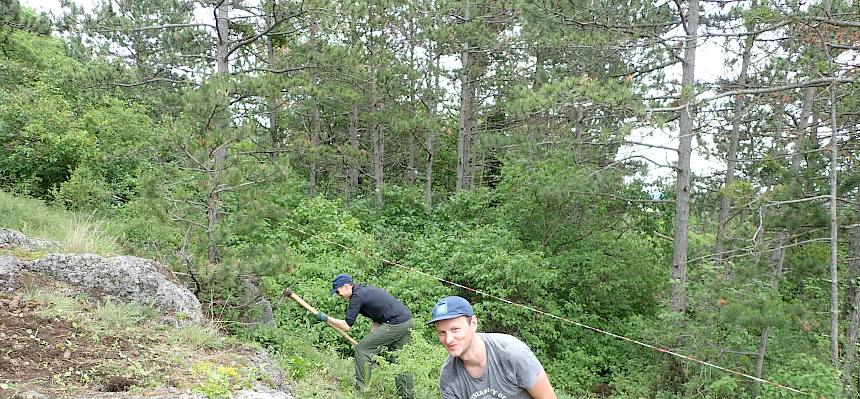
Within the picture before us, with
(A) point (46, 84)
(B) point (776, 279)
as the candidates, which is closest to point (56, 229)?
(A) point (46, 84)

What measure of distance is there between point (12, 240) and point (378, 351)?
4.14 m

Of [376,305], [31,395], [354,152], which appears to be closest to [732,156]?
[354,152]

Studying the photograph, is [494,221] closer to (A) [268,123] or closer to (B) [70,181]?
(B) [70,181]

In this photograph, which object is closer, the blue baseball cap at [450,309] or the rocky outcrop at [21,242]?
the blue baseball cap at [450,309]

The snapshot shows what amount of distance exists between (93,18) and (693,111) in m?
9.52

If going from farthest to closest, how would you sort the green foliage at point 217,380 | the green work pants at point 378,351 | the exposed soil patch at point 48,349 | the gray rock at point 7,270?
1. the green work pants at point 378,351
2. the gray rock at point 7,270
3. the green foliage at point 217,380
4. the exposed soil patch at point 48,349

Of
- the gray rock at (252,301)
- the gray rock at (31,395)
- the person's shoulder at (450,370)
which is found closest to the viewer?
the person's shoulder at (450,370)

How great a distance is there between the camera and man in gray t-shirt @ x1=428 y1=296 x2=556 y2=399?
234 centimetres

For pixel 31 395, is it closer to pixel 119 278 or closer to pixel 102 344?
pixel 102 344

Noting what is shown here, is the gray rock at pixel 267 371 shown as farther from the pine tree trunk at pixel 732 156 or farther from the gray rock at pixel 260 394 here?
the pine tree trunk at pixel 732 156

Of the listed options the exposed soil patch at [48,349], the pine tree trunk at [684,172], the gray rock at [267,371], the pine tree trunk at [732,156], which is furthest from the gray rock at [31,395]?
the pine tree trunk at [732,156]

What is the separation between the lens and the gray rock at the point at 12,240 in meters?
5.54

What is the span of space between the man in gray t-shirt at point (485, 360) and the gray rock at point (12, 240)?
5416 mm

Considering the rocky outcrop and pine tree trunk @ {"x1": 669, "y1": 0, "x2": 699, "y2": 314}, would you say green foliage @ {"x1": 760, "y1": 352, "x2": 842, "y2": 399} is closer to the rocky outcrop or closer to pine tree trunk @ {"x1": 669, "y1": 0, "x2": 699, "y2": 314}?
pine tree trunk @ {"x1": 669, "y1": 0, "x2": 699, "y2": 314}
